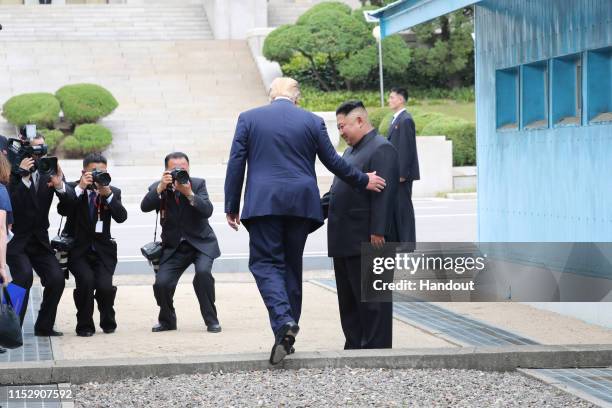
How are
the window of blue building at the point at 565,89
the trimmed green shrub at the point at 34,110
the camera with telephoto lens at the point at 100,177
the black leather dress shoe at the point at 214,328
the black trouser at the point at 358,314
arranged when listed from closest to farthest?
the black trouser at the point at 358,314
the camera with telephoto lens at the point at 100,177
the black leather dress shoe at the point at 214,328
the window of blue building at the point at 565,89
the trimmed green shrub at the point at 34,110

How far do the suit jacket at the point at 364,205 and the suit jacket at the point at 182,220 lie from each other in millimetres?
1910

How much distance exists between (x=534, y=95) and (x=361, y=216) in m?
3.53

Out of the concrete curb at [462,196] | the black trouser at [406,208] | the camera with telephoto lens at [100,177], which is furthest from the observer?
the concrete curb at [462,196]

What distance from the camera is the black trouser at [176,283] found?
33.9ft

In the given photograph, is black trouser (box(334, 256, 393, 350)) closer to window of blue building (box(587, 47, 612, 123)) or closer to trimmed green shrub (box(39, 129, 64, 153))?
window of blue building (box(587, 47, 612, 123))

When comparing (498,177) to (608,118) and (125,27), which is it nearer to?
(608,118)

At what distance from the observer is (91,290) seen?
33.6 feet

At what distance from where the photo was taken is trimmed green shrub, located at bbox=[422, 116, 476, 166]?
28.8 meters

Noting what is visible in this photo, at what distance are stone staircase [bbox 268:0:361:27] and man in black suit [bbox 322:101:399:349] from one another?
125 feet

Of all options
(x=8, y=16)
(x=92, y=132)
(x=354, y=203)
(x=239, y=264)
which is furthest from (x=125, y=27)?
(x=354, y=203)

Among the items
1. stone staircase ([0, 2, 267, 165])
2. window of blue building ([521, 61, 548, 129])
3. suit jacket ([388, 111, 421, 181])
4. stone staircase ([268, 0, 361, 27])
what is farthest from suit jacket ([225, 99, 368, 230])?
stone staircase ([268, 0, 361, 27])

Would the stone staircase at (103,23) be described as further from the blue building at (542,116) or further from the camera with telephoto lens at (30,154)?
the camera with telephoto lens at (30,154)

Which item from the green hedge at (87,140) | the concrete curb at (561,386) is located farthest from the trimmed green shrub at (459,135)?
the concrete curb at (561,386)

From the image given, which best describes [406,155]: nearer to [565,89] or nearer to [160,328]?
[565,89]
